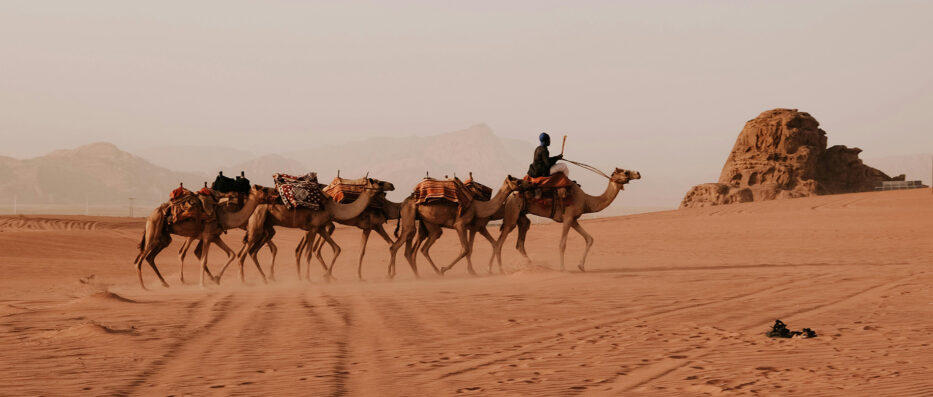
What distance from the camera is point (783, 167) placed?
43938 millimetres

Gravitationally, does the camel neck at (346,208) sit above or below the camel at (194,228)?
above

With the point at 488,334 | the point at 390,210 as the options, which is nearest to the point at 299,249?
the point at 390,210

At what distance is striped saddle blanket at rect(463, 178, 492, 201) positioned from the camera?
16844 millimetres

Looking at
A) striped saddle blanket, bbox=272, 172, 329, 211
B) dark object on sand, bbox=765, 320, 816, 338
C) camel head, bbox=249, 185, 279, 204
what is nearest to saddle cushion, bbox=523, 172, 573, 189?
striped saddle blanket, bbox=272, 172, 329, 211

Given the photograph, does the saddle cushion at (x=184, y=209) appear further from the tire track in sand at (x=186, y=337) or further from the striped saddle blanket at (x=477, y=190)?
the striped saddle blanket at (x=477, y=190)

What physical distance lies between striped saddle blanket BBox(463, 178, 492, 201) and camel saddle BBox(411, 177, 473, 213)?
21.1 inches

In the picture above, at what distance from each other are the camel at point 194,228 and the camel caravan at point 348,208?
0.02 meters

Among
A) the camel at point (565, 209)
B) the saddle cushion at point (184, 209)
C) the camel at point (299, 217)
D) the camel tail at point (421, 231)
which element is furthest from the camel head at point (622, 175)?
the saddle cushion at point (184, 209)

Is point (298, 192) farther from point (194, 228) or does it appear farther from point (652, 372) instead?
point (652, 372)

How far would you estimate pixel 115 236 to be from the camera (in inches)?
1316

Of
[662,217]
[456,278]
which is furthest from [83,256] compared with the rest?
[662,217]

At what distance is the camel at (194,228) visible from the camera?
1473 centimetres

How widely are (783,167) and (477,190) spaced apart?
105 feet

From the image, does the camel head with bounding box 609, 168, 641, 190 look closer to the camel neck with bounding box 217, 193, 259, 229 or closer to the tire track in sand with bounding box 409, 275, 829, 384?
the tire track in sand with bounding box 409, 275, 829, 384
